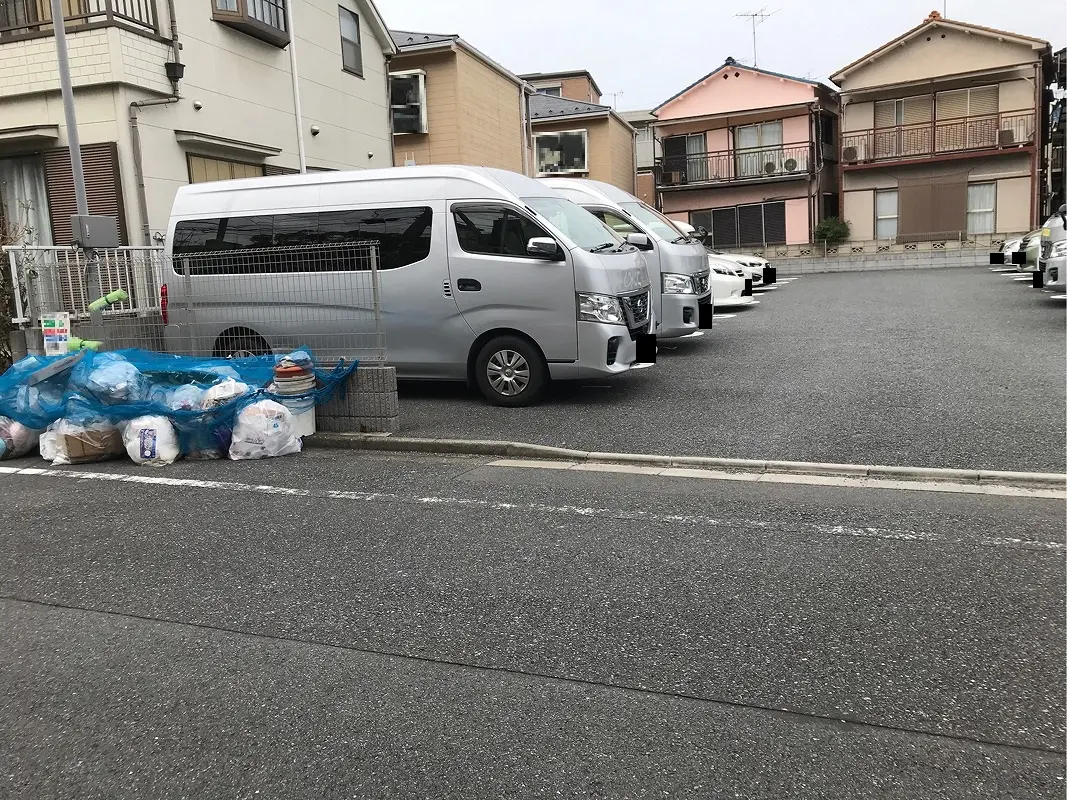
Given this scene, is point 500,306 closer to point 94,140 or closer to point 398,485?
point 398,485

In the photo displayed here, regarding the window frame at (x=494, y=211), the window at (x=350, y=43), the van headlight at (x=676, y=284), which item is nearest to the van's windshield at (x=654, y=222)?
the van headlight at (x=676, y=284)

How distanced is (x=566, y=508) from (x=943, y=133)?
28.5 metres

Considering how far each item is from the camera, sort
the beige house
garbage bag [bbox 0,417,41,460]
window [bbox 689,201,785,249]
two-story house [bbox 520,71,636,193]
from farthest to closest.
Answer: window [bbox 689,201,785,249], two-story house [bbox 520,71,636,193], the beige house, garbage bag [bbox 0,417,41,460]

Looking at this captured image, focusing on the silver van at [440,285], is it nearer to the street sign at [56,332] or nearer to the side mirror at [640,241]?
the street sign at [56,332]

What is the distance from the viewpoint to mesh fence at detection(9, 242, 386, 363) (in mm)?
8125

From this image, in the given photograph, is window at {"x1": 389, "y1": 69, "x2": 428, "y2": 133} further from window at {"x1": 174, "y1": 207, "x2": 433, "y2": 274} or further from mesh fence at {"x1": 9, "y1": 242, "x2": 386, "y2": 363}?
mesh fence at {"x1": 9, "y1": 242, "x2": 386, "y2": 363}

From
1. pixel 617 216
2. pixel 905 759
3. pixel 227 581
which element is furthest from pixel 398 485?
pixel 617 216

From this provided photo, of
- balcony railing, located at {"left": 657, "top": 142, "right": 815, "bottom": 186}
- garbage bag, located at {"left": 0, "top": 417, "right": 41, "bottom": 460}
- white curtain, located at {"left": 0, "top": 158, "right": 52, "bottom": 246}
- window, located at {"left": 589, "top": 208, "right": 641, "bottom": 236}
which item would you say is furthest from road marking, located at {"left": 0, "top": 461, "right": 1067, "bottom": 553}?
balcony railing, located at {"left": 657, "top": 142, "right": 815, "bottom": 186}

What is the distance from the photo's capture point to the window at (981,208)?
2819cm

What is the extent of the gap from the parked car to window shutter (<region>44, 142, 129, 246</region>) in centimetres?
1352

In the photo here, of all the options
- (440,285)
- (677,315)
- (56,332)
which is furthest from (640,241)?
(56,332)

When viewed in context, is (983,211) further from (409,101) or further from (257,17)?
(257,17)

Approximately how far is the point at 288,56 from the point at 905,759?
1464 centimetres

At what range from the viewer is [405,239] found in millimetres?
8297
